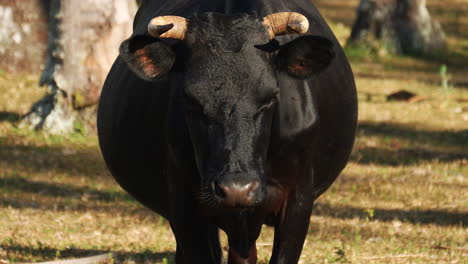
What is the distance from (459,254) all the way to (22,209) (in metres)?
3.79

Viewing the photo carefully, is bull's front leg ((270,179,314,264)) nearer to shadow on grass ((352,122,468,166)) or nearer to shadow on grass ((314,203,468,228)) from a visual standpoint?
shadow on grass ((314,203,468,228))

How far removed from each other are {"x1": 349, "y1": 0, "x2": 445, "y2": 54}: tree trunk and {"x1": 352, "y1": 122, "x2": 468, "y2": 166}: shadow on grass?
5063 mm

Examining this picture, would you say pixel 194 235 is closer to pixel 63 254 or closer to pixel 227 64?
pixel 227 64

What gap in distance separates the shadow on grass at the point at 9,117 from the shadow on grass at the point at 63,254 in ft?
15.2

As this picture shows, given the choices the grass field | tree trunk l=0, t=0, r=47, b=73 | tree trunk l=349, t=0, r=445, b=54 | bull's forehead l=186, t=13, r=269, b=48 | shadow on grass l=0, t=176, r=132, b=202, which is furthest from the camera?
tree trunk l=349, t=0, r=445, b=54

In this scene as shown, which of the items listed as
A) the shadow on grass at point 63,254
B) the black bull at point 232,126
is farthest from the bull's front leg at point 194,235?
the shadow on grass at point 63,254

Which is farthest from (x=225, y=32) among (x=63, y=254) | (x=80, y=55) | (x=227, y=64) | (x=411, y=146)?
(x=411, y=146)

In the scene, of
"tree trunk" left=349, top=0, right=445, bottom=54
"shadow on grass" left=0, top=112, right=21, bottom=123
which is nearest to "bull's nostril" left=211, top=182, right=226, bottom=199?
"shadow on grass" left=0, top=112, right=21, bottom=123

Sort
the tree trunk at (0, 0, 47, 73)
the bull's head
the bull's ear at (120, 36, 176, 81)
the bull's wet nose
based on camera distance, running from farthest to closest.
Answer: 1. the tree trunk at (0, 0, 47, 73)
2. the bull's ear at (120, 36, 176, 81)
3. the bull's head
4. the bull's wet nose

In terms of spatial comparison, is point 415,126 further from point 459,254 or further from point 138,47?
point 138,47

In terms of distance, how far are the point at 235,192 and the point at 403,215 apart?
4.61 metres

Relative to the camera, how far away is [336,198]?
A: 30.7ft

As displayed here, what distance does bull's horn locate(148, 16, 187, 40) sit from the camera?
4.74m

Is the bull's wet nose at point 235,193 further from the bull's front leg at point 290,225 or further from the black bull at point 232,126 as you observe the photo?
the bull's front leg at point 290,225
